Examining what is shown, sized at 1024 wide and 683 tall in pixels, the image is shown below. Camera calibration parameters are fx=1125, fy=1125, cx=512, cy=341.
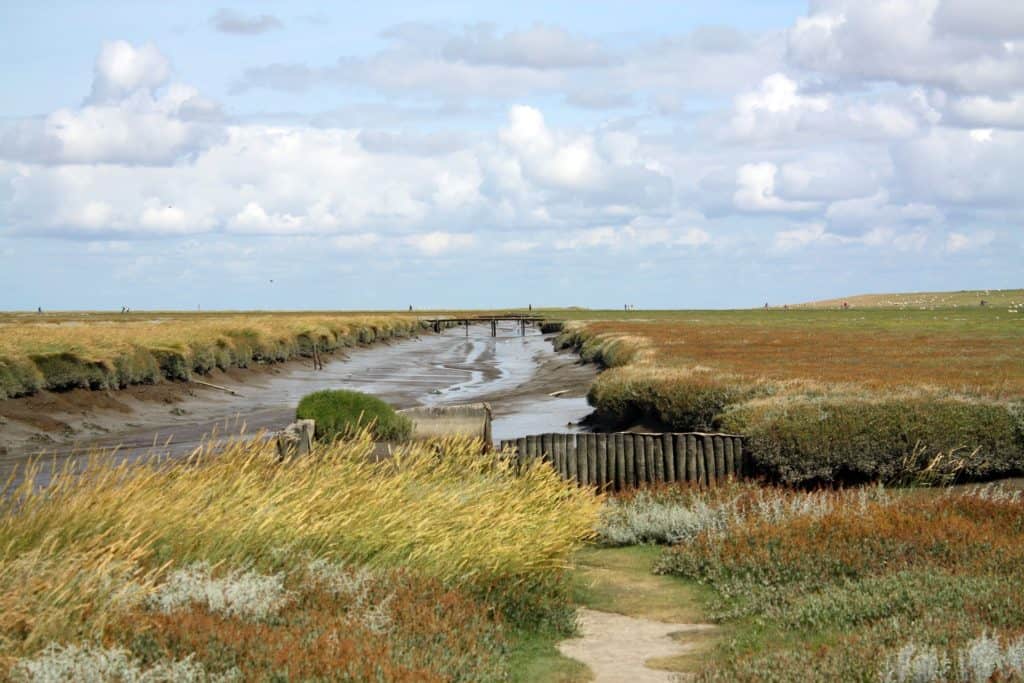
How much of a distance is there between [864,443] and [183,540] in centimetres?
1182

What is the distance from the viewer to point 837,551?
11.3m

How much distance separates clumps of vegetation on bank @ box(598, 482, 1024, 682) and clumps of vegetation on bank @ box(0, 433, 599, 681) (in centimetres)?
173

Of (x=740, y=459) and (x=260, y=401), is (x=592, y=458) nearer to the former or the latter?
(x=740, y=459)

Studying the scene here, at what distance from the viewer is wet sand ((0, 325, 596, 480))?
28500 millimetres

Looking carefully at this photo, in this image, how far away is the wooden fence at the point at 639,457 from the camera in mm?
17969

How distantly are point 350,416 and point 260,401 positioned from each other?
18911 mm

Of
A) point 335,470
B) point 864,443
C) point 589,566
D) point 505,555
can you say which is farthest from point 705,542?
point 864,443

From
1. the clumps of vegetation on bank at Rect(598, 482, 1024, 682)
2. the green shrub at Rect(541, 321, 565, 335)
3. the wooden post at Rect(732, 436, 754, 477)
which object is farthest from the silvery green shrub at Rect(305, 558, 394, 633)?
the green shrub at Rect(541, 321, 565, 335)

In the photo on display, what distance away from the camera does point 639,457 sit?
18.1 metres

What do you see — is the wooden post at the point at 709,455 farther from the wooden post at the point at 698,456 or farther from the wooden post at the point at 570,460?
the wooden post at the point at 570,460

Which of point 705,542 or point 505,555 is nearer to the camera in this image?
point 505,555

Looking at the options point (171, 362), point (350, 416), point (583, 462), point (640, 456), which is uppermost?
point (171, 362)

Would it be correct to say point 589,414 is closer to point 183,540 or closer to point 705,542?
point 705,542

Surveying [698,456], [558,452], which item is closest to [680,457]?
[698,456]
